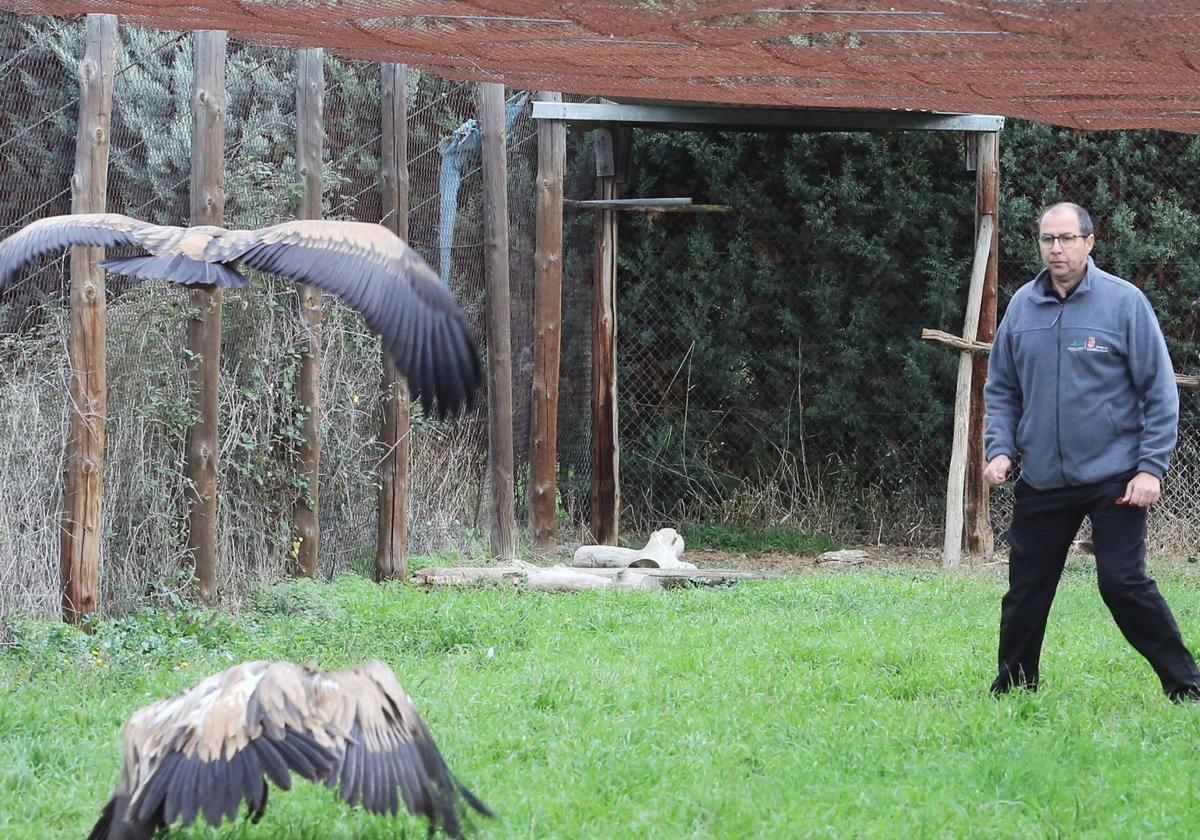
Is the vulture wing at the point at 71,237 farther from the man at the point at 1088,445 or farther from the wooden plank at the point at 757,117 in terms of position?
the wooden plank at the point at 757,117

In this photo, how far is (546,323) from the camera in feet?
33.9

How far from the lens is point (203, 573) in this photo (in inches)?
288

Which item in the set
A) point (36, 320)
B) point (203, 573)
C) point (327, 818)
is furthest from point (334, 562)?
point (327, 818)

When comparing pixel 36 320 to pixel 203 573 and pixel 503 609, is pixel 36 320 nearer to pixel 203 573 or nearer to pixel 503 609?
pixel 203 573

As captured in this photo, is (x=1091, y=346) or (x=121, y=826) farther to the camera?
(x=1091, y=346)

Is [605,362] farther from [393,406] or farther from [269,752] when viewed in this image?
[269,752]

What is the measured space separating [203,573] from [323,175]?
108 inches

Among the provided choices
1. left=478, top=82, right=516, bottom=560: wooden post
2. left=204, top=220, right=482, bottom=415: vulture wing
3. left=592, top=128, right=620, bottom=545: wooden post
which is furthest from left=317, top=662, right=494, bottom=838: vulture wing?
left=592, top=128, right=620, bottom=545: wooden post

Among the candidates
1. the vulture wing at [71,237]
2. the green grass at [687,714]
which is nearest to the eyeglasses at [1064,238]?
the green grass at [687,714]

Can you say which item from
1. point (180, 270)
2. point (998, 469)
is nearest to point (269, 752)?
point (180, 270)

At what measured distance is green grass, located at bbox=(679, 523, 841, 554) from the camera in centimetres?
1152

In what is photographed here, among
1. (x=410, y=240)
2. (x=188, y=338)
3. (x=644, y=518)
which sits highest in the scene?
(x=410, y=240)

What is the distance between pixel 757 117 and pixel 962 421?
2.82 metres

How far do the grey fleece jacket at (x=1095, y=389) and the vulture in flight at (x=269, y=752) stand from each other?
2747mm
